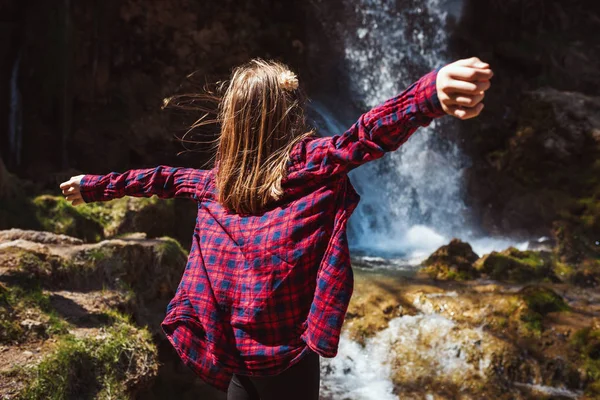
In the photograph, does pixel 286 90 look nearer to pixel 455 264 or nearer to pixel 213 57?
pixel 455 264

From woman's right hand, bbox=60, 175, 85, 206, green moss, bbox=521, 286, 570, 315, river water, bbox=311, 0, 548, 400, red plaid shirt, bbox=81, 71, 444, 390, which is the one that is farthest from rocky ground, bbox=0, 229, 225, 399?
river water, bbox=311, 0, 548, 400

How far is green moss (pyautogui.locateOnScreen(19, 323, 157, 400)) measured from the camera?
2.63 m

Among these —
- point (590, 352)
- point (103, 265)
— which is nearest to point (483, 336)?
point (590, 352)

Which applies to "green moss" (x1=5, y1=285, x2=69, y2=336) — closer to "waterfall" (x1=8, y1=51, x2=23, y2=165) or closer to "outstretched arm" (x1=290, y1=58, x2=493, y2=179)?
"outstretched arm" (x1=290, y1=58, x2=493, y2=179)

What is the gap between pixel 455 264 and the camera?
7.02 metres

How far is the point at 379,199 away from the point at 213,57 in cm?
393

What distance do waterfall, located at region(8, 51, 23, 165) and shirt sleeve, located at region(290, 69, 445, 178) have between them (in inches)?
361

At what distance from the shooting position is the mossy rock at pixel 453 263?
6845 millimetres

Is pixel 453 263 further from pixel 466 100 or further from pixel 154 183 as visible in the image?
pixel 466 100

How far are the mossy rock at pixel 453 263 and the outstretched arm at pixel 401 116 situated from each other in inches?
223

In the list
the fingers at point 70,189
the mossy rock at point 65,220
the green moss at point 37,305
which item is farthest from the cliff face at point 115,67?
the fingers at point 70,189

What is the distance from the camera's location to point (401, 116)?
4.14 ft

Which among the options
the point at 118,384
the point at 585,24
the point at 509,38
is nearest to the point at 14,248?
the point at 118,384

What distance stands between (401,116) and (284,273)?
457 millimetres
